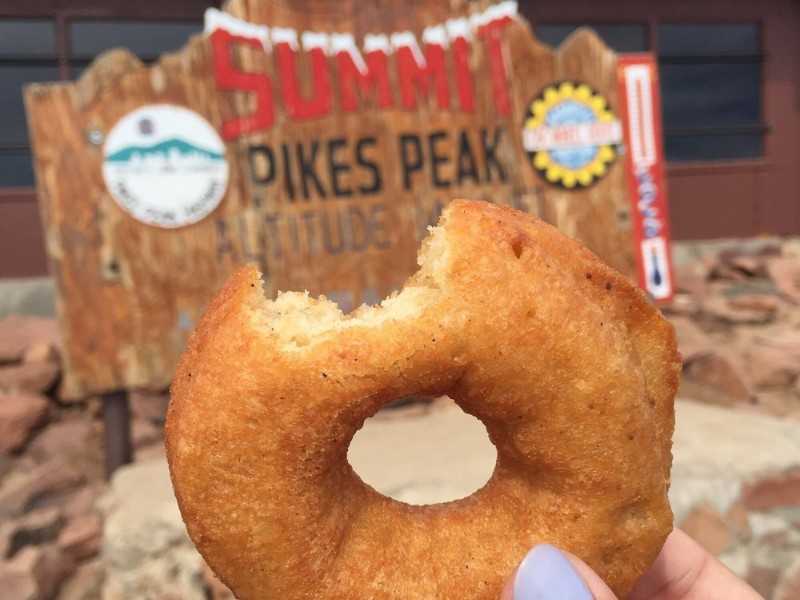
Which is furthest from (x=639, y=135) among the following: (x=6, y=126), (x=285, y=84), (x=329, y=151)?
(x=6, y=126)

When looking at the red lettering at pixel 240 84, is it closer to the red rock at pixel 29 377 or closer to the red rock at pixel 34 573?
the red rock at pixel 29 377

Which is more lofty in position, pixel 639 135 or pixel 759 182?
pixel 639 135

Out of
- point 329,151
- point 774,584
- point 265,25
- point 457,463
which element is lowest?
point 774,584

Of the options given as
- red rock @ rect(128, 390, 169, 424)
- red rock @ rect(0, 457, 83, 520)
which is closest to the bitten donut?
red rock @ rect(0, 457, 83, 520)

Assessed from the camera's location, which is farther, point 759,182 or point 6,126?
point 759,182

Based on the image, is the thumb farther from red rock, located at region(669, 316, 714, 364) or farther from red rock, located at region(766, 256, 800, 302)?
red rock, located at region(766, 256, 800, 302)

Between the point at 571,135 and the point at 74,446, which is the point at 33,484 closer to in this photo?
the point at 74,446

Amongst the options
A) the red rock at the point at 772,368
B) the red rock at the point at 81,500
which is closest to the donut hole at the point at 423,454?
the red rock at the point at 81,500

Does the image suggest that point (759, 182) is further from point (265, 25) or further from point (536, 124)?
point (265, 25)
